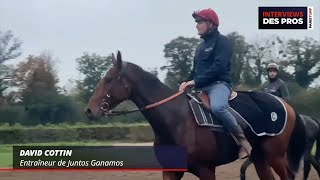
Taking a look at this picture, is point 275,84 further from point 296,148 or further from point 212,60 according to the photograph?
point 212,60

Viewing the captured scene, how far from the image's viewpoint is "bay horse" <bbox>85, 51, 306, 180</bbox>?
6.71 metres

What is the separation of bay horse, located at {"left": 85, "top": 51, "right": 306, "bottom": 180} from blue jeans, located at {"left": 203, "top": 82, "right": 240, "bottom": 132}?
20cm

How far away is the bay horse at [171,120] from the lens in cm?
671

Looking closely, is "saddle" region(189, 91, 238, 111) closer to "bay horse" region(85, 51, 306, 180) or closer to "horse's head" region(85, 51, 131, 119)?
"bay horse" region(85, 51, 306, 180)

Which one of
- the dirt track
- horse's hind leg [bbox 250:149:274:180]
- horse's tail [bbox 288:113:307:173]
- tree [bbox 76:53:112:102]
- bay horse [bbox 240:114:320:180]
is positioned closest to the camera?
horse's hind leg [bbox 250:149:274:180]

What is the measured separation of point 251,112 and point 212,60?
88cm

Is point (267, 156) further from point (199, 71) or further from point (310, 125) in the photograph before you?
point (310, 125)

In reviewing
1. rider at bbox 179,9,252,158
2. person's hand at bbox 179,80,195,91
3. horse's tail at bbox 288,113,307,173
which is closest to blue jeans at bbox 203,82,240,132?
rider at bbox 179,9,252,158

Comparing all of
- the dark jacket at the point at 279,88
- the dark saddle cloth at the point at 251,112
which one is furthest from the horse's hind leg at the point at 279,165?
the dark jacket at the point at 279,88

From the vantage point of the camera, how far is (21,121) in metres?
36.2

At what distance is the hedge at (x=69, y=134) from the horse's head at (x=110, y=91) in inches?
998

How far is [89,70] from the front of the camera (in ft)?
130

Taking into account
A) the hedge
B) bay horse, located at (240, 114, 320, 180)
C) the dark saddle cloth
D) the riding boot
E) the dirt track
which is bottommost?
the hedge

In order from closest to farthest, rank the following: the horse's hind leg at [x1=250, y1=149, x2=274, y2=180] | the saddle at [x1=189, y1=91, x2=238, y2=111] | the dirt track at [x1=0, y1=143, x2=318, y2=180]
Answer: the saddle at [x1=189, y1=91, x2=238, y2=111] < the horse's hind leg at [x1=250, y1=149, x2=274, y2=180] < the dirt track at [x1=0, y1=143, x2=318, y2=180]
